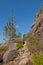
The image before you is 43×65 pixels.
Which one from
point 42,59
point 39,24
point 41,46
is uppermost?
point 39,24

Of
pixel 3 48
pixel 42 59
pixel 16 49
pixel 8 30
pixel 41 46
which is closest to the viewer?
pixel 42 59

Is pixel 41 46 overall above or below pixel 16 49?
below

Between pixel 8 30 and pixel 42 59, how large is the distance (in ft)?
140

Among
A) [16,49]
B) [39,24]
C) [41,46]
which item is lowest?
[41,46]

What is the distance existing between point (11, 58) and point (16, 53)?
1207mm

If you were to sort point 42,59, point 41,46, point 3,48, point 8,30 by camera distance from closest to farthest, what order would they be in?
point 42,59 < point 41,46 < point 3,48 < point 8,30

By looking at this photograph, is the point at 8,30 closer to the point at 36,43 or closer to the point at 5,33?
the point at 5,33

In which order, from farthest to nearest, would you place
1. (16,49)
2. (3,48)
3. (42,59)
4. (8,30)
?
(8,30) < (3,48) < (16,49) < (42,59)

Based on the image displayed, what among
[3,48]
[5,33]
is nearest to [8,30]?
[5,33]

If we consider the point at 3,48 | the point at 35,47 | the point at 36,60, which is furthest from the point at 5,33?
the point at 36,60

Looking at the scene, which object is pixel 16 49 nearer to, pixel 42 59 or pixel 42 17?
pixel 42 17

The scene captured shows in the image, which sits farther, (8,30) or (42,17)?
(8,30)

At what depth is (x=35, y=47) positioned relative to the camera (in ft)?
64.1

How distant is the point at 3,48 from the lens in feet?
113
